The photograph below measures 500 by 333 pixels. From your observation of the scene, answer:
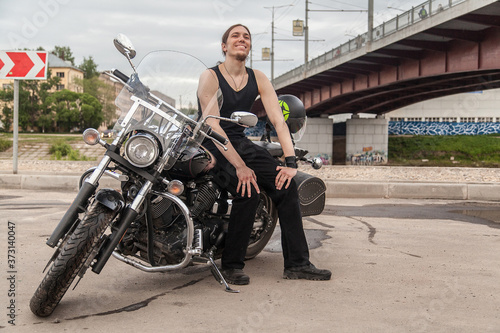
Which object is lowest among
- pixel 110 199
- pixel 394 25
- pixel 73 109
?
pixel 110 199

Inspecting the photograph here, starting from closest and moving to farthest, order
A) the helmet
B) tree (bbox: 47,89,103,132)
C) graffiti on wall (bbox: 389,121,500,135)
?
1. the helmet
2. graffiti on wall (bbox: 389,121,500,135)
3. tree (bbox: 47,89,103,132)

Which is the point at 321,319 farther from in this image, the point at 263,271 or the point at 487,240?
the point at 487,240

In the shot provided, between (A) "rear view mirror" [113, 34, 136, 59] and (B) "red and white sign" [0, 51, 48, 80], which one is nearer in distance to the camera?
(A) "rear view mirror" [113, 34, 136, 59]

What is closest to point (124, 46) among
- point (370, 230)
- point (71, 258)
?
point (71, 258)

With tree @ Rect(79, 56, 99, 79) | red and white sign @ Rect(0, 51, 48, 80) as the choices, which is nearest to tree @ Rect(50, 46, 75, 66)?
tree @ Rect(79, 56, 99, 79)

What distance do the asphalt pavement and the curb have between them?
4261 millimetres

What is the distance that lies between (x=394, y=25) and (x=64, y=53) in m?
106

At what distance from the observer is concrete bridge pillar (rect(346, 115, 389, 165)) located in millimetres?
45875

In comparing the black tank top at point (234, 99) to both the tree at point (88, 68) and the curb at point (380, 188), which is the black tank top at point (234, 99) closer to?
the curb at point (380, 188)

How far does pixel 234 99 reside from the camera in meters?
4.29

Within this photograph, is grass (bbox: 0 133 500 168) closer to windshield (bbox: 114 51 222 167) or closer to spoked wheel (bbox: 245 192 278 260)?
spoked wheel (bbox: 245 192 278 260)

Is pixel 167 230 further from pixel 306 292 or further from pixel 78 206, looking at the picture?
pixel 306 292

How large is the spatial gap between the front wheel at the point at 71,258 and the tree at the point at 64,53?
405 feet

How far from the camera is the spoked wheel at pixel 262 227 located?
4.81 m
